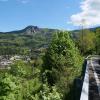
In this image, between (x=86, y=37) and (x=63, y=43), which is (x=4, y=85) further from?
(x=86, y=37)

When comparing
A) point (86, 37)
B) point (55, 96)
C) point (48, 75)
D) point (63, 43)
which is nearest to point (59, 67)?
point (48, 75)

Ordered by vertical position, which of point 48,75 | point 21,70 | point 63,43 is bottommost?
point 21,70

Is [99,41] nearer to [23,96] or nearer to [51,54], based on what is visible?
[51,54]

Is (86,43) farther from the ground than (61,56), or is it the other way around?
(61,56)

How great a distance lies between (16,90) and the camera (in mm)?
33219

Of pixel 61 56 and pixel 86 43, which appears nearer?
pixel 61 56

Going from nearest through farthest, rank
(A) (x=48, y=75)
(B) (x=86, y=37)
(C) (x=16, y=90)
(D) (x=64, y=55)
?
1. (C) (x=16, y=90)
2. (A) (x=48, y=75)
3. (D) (x=64, y=55)
4. (B) (x=86, y=37)

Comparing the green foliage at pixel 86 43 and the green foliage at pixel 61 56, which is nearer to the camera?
the green foliage at pixel 61 56

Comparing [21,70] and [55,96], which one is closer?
[55,96]

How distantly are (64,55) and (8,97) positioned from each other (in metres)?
11.8

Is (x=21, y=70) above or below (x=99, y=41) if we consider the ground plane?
below

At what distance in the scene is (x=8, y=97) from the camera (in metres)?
30.9

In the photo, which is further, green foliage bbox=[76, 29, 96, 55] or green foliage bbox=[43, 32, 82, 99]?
green foliage bbox=[76, 29, 96, 55]

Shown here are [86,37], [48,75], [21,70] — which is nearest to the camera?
[48,75]
